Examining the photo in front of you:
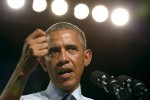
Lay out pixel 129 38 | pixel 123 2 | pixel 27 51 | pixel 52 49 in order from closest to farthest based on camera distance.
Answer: pixel 27 51 → pixel 52 49 → pixel 123 2 → pixel 129 38

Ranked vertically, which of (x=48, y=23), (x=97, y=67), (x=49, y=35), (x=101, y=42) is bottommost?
(x=97, y=67)

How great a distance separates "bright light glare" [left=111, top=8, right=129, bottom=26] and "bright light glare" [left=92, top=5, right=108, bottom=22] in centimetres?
10

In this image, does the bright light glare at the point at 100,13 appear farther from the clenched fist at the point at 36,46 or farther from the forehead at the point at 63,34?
the clenched fist at the point at 36,46

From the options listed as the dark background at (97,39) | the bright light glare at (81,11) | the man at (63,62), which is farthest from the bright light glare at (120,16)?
the man at (63,62)

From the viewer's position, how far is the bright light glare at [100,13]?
15.4ft

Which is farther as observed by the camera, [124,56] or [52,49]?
[124,56]

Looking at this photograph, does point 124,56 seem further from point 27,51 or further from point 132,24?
point 27,51

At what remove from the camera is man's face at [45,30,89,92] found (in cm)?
239

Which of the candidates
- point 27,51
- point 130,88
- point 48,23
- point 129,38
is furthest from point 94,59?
point 27,51

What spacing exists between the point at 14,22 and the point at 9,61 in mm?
701

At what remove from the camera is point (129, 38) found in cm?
510

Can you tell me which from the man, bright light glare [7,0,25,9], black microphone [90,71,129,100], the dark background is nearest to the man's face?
the man

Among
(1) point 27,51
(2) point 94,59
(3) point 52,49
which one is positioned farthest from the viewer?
(2) point 94,59

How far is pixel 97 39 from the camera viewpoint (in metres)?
5.19
